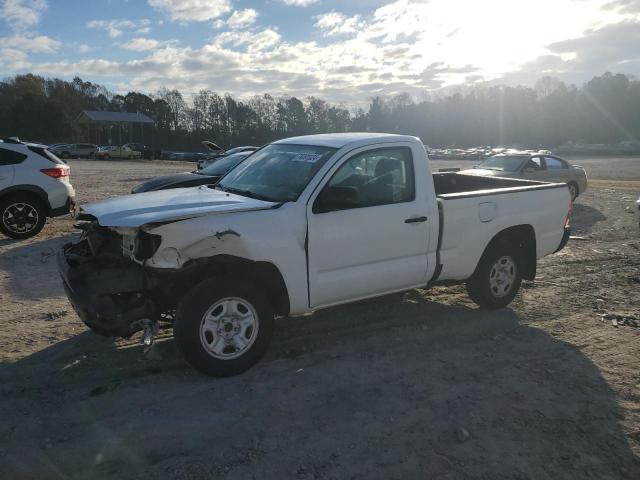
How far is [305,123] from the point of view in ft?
360

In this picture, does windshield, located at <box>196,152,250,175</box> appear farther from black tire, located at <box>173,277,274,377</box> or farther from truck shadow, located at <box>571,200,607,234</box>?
truck shadow, located at <box>571,200,607,234</box>

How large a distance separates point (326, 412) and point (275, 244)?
136 centimetres

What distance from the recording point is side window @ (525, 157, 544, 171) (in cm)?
1606

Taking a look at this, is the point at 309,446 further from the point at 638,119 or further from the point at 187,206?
the point at 638,119

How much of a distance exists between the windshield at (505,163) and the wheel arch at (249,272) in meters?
12.5

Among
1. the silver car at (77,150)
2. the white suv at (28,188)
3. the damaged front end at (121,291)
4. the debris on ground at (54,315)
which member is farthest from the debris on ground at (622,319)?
the silver car at (77,150)

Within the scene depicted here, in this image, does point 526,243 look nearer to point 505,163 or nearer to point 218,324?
point 218,324

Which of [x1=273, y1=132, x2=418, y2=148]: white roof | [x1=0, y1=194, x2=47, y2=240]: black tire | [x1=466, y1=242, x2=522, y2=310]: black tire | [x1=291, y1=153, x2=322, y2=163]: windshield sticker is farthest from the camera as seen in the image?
[x1=0, y1=194, x2=47, y2=240]: black tire

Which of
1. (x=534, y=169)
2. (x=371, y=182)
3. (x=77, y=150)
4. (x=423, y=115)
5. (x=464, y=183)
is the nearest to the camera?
(x=371, y=182)

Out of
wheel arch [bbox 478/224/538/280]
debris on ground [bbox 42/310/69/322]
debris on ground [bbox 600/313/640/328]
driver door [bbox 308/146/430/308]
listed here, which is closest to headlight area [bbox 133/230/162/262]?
driver door [bbox 308/146/430/308]

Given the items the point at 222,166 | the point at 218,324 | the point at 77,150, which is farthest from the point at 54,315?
the point at 77,150

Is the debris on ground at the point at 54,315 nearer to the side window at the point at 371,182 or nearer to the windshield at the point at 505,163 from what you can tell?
the side window at the point at 371,182

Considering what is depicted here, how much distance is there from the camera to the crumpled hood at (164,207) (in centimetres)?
424

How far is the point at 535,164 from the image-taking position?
16297mm
